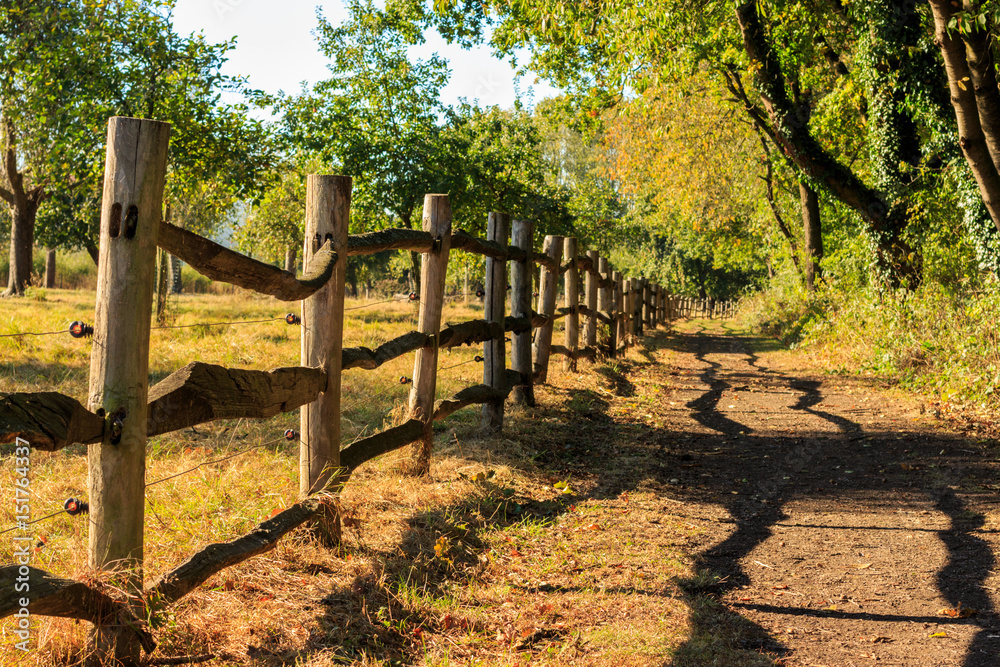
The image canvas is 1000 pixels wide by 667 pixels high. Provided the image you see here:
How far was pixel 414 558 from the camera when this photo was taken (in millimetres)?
3607

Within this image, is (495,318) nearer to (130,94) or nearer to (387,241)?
(387,241)

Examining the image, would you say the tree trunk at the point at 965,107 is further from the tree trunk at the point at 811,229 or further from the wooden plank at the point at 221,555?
the tree trunk at the point at 811,229

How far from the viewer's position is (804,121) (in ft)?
40.3

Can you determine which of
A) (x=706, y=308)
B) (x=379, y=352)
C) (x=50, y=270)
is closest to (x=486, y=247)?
(x=379, y=352)

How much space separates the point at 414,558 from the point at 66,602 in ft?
5.64

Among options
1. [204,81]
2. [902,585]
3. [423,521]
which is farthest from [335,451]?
[204,81]

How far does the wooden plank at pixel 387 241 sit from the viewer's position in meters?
4.01

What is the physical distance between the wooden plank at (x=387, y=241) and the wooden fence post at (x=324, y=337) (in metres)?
0.23

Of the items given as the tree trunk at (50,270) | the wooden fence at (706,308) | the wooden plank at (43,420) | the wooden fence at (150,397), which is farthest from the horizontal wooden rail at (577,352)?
the tree trunk at (50,270)

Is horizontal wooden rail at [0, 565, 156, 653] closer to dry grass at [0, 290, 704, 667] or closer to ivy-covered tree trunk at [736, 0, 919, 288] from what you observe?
dry grass at [0, 290, 704, 667]

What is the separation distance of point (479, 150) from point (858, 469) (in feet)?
40.8

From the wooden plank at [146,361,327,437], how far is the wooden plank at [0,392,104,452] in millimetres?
314

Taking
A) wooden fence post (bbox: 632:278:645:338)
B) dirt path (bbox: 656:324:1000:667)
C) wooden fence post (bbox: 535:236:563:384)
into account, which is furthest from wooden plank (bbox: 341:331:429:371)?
wooden fence post (bbox: 632:278:645:338)

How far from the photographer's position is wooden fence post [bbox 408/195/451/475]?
487cm
